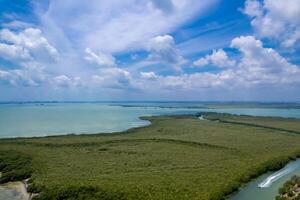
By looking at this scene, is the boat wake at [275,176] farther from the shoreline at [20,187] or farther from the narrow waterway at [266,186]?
the shoreline at [20,187]

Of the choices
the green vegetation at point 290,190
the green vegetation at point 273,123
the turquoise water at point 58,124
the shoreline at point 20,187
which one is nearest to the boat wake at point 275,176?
the green vegetation at point 290,190

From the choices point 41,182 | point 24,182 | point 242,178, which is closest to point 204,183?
point 242,178

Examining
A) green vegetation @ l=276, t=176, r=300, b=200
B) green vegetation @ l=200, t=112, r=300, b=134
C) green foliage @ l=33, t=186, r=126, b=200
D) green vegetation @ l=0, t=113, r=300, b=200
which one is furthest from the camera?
green vegetation @ l=200, t=112, r=300, b=134

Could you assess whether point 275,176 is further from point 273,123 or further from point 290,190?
point 273,123

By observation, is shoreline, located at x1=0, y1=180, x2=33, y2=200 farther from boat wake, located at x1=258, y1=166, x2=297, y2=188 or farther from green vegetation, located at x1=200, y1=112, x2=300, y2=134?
green vegetation, located at x1=200, y1=112, x2=300, y2=134

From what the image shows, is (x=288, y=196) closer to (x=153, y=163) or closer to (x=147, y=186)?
(x=147, y=186)

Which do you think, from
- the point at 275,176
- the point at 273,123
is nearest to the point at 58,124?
the point at 273,123

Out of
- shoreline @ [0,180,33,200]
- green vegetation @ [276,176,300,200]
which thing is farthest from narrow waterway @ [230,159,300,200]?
shoreline @ [0,180,33,200]
